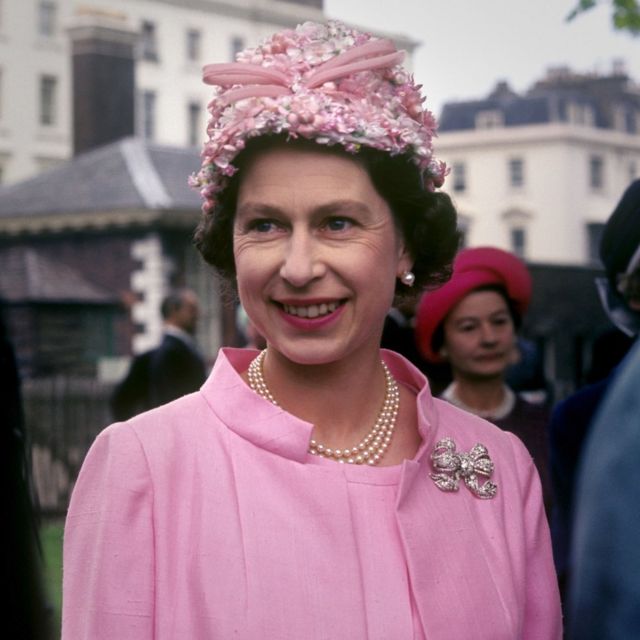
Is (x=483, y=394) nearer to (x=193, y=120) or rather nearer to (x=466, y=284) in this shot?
(x=466, y=284)

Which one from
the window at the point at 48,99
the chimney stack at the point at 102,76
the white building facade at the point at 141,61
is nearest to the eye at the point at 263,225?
the chimney stack at the point at 102,76

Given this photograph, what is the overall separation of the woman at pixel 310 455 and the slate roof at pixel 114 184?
86.4 ft

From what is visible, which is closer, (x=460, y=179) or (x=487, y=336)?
(x=487, y=336)

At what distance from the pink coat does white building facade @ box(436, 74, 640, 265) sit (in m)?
72.5

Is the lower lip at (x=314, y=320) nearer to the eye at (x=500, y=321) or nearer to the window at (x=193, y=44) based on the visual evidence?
the eye at (x=500, y=321)

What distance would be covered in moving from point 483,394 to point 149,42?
213 ft

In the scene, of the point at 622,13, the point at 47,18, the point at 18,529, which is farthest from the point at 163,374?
the point at 47,18

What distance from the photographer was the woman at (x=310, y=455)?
272 centimetres

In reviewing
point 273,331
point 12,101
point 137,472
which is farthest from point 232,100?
point 12,101

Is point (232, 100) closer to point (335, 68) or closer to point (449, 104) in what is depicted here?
point (335, 68)

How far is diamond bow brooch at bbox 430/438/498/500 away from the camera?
3.01 metres

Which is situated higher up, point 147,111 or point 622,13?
A: point 147,111

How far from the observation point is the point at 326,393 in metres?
2.99

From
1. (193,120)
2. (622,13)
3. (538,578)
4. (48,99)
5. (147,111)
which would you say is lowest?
(538,578)
